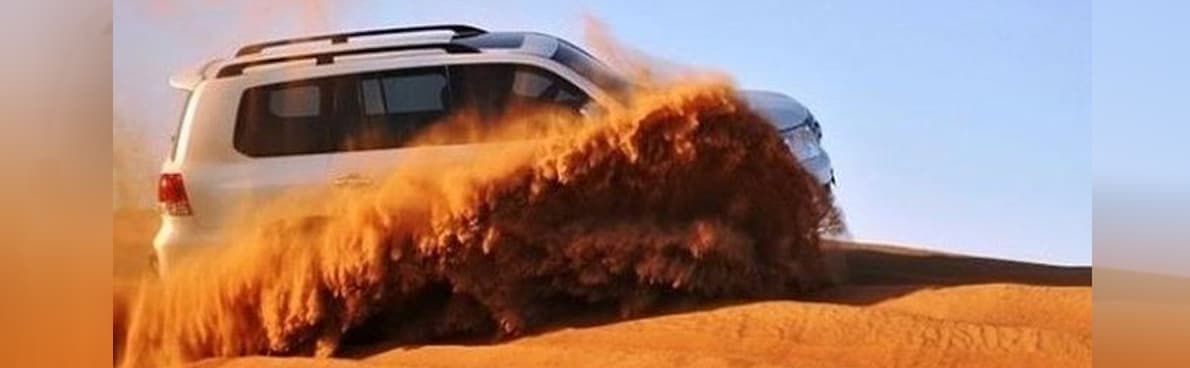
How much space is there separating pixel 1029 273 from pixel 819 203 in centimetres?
51

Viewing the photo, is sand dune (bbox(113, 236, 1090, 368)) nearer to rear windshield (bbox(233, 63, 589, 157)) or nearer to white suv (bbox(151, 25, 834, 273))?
white suv (bbox(151, 25, 834, 273))

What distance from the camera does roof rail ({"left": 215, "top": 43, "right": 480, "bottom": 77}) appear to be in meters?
3.99

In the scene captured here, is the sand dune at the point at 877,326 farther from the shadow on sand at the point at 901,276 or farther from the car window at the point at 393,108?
the car window at the point at 393,108

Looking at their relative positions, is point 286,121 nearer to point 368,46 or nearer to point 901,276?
point 368,46

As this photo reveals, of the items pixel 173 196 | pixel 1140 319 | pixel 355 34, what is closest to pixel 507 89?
pixel 355 34

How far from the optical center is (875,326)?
3848mm

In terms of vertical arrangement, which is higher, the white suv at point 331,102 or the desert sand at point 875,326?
the white suv at point 331,102

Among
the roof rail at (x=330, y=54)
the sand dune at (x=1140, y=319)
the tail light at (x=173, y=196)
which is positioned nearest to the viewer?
the sand dune at (x=1140, y=319)

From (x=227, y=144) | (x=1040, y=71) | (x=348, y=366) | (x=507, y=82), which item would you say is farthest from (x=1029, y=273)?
(x=227, y=144)

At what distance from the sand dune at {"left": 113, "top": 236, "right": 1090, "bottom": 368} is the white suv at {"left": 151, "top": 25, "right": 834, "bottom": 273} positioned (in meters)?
0.37

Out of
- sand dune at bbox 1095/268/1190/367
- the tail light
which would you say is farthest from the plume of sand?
sand dune at bbox 1095/268/1190/367

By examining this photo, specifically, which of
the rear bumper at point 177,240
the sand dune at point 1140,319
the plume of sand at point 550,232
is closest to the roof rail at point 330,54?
the plume of sand at point 550,232

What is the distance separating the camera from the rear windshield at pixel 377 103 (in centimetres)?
395

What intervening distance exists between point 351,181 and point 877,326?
1.34 m
